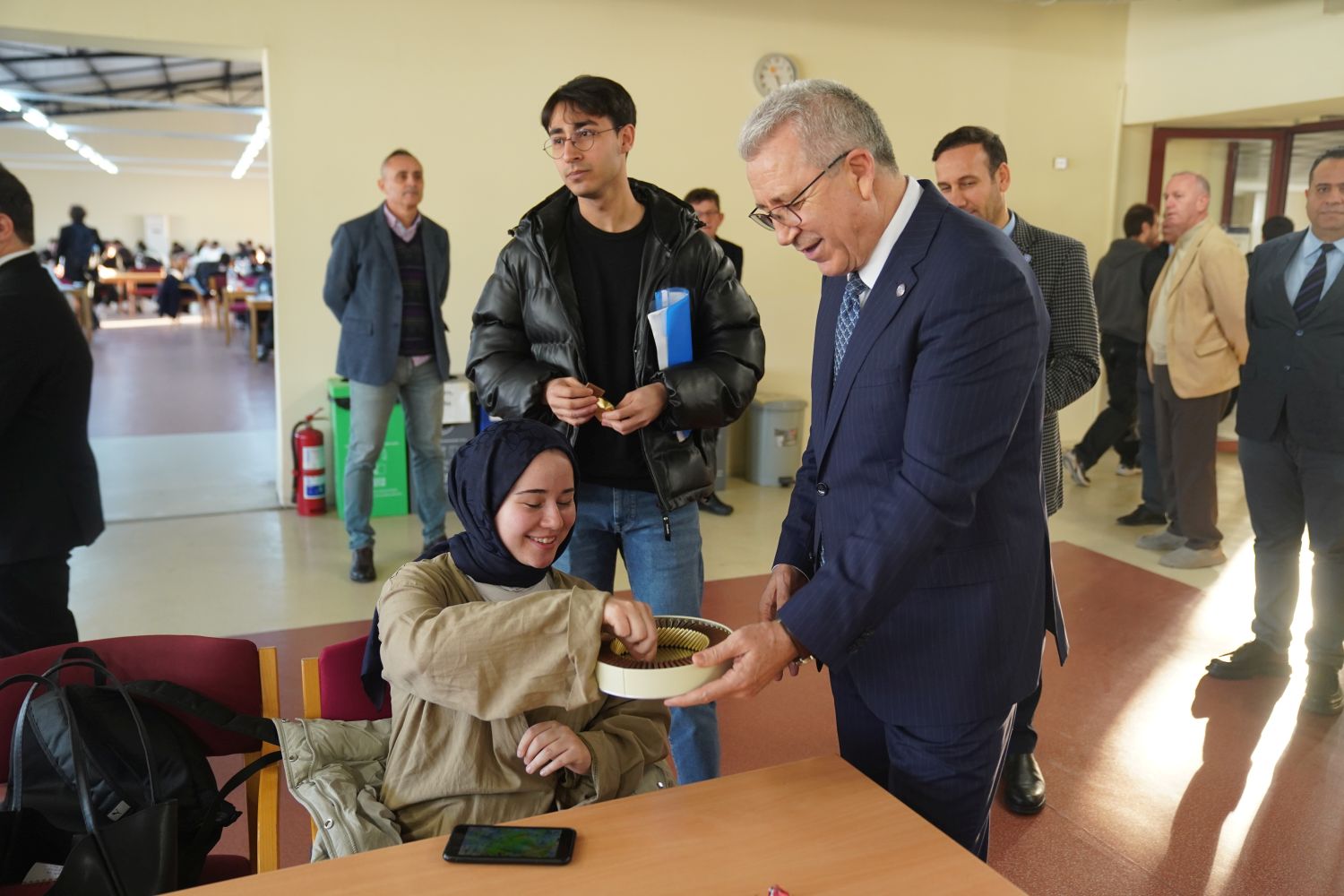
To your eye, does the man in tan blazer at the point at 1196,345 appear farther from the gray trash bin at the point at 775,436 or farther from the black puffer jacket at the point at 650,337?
the black puffer jacket at the point at 650,337

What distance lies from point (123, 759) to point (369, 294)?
11.5ft

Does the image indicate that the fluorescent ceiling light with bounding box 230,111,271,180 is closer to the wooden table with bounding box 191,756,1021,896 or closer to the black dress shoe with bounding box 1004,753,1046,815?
the black dress shoe with bounding box 1004,753,1046,815

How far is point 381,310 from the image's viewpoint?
4.78m

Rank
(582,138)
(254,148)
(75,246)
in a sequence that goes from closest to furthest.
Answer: (582,138)
(75,246)
(254,148)

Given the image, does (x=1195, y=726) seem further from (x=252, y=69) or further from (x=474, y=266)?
(x=252, y=69)

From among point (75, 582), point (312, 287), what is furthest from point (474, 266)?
point (75, 582)

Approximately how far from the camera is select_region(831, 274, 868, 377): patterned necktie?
5.20ft

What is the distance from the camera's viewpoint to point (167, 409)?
9.40 m

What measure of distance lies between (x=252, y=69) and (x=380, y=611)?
41.7ft

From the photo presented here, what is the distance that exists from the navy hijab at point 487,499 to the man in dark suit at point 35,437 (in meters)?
1.29

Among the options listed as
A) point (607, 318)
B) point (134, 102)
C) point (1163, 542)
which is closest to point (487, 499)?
point (607, 318)

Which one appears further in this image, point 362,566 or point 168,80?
point 168,80

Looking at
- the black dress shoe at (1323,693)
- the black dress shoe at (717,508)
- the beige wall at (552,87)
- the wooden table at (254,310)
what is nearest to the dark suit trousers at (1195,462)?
the black dress shoe at (1323,693)

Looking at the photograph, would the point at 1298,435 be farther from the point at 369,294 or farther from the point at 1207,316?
the point at 369,294
